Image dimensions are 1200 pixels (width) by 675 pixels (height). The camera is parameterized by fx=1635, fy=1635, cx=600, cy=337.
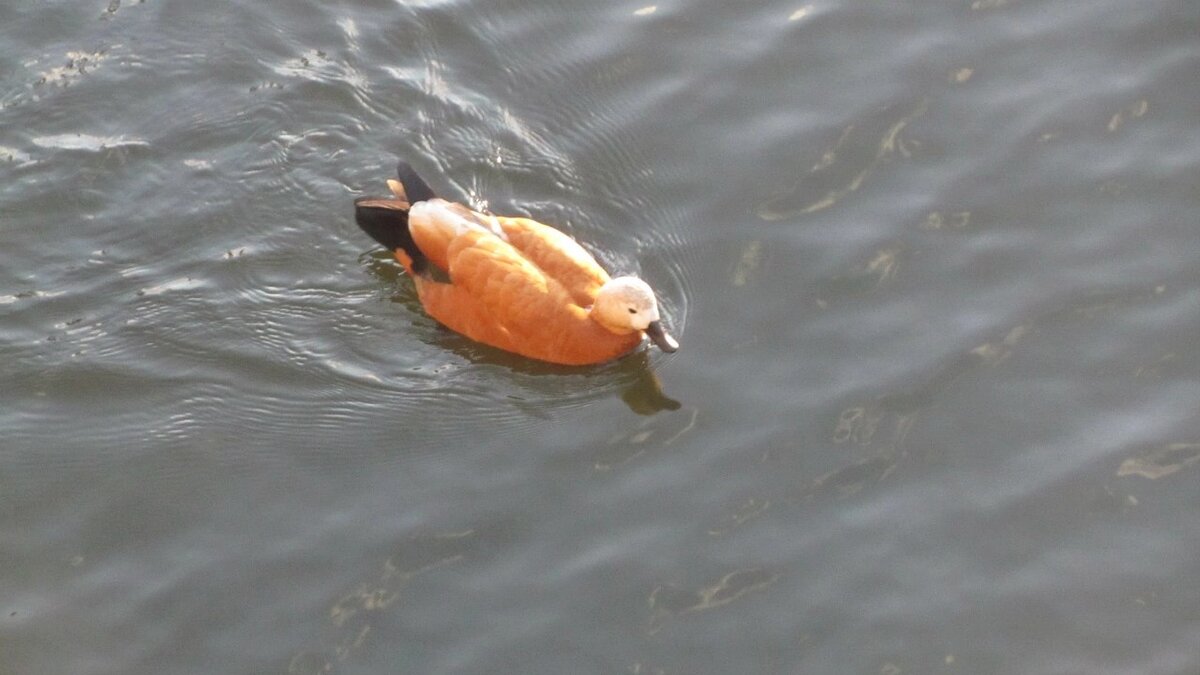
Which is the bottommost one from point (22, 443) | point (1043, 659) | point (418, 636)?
point (1043, 659)

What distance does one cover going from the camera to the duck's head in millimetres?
7766

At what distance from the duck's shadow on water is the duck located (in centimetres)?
4

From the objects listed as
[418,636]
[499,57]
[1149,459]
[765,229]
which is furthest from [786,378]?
[499,57]

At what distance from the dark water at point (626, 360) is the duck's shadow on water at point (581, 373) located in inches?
1.0

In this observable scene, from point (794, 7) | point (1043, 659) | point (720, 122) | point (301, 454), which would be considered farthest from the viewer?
point (794, 7)

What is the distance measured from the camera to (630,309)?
780 cm

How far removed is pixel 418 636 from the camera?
669 centimetres

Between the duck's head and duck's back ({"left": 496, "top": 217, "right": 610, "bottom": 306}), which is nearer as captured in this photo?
the duck's head

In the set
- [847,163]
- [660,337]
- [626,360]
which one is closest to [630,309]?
[660,337]

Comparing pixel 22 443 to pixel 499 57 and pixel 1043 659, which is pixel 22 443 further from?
pixel 1043 659

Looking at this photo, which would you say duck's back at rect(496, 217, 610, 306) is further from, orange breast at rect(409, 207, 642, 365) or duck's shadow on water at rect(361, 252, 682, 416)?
duck's shadow on water at rect(361, 252, 682, 416)

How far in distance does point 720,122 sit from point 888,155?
3.21 ft

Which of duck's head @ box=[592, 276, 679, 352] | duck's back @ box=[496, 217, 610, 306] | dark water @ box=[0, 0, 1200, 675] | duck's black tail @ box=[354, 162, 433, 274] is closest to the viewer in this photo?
dark water @ box=[0, 0, 1200, 675]

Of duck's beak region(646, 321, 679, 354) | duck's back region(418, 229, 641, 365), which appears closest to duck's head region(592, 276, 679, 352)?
duck's beak region(646, 321, 679, 354)
